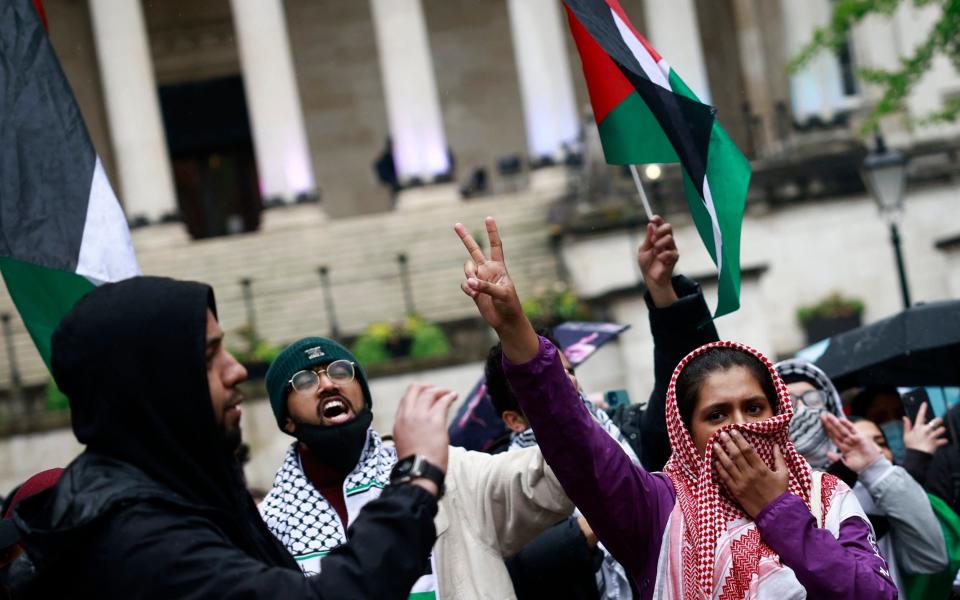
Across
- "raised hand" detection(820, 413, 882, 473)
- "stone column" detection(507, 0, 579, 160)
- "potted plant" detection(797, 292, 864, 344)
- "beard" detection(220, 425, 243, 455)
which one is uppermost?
"stone column" detection(507, 0, 579, 160)

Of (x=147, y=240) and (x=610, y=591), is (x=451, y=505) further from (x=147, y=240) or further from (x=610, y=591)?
(x=147, y=240)

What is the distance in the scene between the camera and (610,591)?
4.73 m

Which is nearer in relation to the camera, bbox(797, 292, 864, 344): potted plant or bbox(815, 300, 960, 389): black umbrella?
bbox(815, 300, 960, 389): black umbrella

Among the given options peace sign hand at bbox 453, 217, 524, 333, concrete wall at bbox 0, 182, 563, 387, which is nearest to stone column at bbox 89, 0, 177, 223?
concrete wall at bbox 0, 182, 563, 387

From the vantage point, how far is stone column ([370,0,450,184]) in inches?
1059

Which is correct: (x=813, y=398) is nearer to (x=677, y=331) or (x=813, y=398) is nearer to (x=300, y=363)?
(x=677, y=331)

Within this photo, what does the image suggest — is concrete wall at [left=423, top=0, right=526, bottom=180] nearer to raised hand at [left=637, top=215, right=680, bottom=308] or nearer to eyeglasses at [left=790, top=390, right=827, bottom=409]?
eyeglasses at [left=790, top=390, right=827, bottom=409]

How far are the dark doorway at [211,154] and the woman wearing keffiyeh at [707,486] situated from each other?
29670 mm

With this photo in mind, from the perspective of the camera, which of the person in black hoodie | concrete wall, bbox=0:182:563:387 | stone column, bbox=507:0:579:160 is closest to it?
the person in black hoodie

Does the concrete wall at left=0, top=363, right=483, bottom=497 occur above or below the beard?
below

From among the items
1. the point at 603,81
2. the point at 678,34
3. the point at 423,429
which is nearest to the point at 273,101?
the point at 678,34

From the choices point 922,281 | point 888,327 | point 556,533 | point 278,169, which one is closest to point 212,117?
point 278,169

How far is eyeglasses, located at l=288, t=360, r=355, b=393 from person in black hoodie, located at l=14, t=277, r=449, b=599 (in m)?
1.53

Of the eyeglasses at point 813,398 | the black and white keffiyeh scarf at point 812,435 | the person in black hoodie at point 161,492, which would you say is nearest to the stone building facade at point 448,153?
the eyeglasses at point 813,398
